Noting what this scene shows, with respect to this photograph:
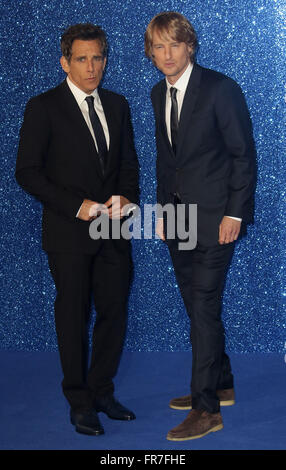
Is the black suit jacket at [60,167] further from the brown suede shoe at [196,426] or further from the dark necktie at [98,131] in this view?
the brown suede shoe at [196,426]

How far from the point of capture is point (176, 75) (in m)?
3.63

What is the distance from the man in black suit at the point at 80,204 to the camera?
355cm

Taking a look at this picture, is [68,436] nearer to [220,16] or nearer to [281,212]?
[281,212]

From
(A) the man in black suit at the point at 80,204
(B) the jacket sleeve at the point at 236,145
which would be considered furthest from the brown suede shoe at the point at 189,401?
(B) the jacket sleeve at the point at 236,145

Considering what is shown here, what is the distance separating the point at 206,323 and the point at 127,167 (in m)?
0.81

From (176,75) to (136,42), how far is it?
102cm

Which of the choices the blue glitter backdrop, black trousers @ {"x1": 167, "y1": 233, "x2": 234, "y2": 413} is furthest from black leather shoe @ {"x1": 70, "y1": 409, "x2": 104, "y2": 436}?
the blue glitter backdrop

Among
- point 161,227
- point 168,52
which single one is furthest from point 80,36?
point 161,227

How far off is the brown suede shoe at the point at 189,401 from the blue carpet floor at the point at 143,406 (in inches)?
1.6

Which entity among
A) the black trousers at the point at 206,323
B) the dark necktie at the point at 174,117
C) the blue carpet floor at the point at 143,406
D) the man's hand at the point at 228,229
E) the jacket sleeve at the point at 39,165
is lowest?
the blue carpet floor at the point at 143,406

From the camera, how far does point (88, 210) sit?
3.49 meters

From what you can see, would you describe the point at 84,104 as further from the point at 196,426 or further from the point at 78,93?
the point at 196,426

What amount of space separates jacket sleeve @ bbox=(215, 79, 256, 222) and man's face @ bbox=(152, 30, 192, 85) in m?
0.20

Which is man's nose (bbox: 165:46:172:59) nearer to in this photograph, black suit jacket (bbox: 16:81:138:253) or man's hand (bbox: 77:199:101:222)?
black suit jacket (bbox: 16:81:138:253)
